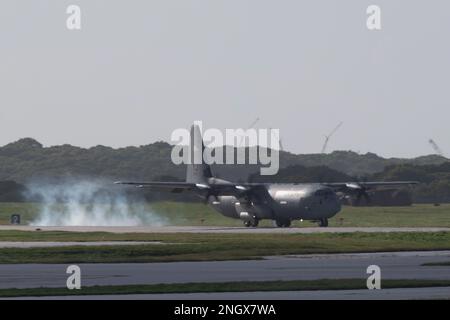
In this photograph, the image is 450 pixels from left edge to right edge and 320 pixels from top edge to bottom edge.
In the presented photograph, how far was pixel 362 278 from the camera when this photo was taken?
40938mm

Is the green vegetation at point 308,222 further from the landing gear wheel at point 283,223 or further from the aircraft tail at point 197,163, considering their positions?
the aircraft tail at point 197,163

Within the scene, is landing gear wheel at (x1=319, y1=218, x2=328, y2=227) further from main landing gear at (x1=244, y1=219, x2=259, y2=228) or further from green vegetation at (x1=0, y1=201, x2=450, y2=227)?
main landing gear at (x1=244, y1=219, x2=259, y2=228)

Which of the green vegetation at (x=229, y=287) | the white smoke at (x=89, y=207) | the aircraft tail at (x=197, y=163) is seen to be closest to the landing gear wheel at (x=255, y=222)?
the aircraft tail at (x=197, y=163)

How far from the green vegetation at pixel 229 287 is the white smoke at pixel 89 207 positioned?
71828 mm

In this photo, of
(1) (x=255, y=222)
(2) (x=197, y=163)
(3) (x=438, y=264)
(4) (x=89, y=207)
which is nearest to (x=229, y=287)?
(3) (x=438, y=264)

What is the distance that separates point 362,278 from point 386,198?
95.9m

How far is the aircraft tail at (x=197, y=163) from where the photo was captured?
104250 mm

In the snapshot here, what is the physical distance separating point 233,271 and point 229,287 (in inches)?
324

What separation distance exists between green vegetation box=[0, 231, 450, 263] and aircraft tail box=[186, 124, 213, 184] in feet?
73.4

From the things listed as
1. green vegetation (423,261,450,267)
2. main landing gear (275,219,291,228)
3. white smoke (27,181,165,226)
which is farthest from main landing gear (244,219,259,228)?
green vegetation (423,261,450,267)
